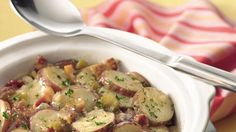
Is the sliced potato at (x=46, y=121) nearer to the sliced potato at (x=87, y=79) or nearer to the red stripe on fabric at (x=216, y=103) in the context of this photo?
the sliced potato at (x=87, y=79)

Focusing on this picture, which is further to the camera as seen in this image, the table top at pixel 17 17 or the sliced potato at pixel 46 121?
the table top at pixel 17 17

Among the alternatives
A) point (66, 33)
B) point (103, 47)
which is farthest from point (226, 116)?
point (66, 33)

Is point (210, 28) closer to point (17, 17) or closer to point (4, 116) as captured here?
point (17, 17)

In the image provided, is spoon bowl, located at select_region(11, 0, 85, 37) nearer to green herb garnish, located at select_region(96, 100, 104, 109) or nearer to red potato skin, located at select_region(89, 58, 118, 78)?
red potato skin, located at select_region(89, 58, 118, 78)

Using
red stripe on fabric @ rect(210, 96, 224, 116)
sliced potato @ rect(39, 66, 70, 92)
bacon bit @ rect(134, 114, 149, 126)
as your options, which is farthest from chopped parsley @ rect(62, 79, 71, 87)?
red stripe on fabric @ rect(210, 96, 224, 116)

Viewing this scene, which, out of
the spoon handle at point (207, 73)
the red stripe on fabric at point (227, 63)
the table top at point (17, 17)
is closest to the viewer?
the spoon handle at point (207, 73)

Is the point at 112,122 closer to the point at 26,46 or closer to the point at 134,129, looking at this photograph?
the point at 134,129

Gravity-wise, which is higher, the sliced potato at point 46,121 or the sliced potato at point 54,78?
the sliced potato at point 54,78

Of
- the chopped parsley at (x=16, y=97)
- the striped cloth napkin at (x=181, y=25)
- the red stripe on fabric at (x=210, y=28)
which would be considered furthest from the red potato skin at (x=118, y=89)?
the red stripe on fabric at (x=210, y=28)
